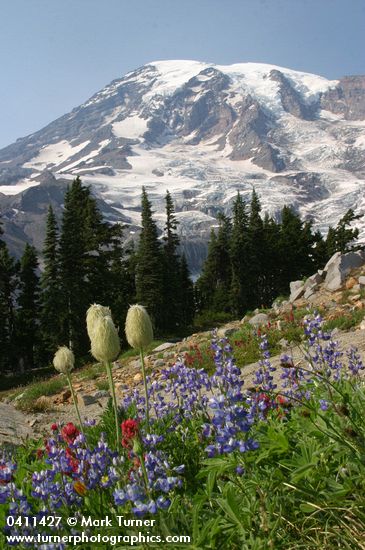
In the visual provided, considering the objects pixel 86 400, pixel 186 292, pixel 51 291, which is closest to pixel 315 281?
pixel 86 400

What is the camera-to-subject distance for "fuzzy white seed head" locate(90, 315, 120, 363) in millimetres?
3420

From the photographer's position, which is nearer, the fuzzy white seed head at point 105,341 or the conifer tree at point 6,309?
the fuzzy white seed head at point 105,341

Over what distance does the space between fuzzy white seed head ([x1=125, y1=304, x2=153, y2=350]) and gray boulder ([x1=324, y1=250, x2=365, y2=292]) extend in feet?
53.5

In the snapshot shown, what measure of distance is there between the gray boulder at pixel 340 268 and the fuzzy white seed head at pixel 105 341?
651 inches

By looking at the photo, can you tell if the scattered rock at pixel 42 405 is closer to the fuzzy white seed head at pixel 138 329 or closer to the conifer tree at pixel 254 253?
the fuzzy white seed head at pixel 138 329

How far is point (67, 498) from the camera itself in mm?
3004

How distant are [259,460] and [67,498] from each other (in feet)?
3.87

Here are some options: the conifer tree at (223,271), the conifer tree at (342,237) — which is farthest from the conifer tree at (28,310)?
the conifer tree at (342,237)

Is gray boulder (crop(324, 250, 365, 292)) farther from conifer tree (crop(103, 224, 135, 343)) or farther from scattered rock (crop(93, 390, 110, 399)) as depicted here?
conifer tree (crop(103, 224, 135, 343))

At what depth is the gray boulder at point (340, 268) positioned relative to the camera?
19.2 metres

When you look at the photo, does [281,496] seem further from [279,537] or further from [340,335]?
[340,335]

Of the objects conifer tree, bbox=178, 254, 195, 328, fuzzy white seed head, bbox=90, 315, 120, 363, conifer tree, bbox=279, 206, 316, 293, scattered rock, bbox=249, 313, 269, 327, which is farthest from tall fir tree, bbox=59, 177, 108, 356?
fuzzy white seed head, bbox=90, 315, 120, 363

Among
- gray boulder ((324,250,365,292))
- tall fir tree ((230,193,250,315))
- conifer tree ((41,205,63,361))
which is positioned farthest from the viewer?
tall fir tree ((230,193,250,315))

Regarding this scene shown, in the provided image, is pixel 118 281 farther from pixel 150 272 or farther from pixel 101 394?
pixel 101 394
